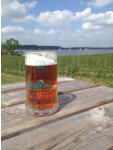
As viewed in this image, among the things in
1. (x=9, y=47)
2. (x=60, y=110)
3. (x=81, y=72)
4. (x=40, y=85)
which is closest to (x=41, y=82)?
(x=40, y=85)

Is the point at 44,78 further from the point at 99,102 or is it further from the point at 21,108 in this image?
the point at 99,102

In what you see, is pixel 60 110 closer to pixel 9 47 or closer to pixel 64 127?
pixel 64 127

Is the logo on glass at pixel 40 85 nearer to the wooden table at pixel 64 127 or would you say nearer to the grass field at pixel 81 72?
the wooden table at pixel 64 127

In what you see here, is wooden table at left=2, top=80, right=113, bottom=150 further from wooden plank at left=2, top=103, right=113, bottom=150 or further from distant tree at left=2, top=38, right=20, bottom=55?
distant tree at left=2, top=38, right=20, bottom=55

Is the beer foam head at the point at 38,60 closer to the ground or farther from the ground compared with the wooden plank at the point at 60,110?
farther from the ground

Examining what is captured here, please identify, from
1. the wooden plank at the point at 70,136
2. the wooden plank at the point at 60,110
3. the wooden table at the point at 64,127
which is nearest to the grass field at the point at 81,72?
the wooden plank at the point at 60,110

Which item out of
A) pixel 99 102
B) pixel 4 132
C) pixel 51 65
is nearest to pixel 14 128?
pixel 4 132
